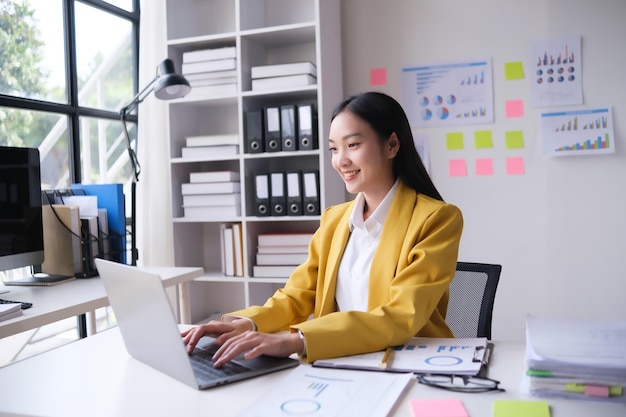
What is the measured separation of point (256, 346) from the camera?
1155 mm

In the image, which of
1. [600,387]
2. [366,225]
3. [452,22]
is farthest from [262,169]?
[600,387]

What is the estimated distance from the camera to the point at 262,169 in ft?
10.6

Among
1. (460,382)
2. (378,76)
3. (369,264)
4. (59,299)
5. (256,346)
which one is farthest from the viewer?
(378,76)

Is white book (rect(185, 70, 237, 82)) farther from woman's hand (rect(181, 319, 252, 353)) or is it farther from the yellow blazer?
woman's hand (rect(181, 319, 252, 353))

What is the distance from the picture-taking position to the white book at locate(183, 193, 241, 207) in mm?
3084

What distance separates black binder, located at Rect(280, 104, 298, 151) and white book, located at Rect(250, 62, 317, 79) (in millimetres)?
173

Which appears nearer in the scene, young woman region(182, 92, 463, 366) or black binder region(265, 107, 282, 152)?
young woman region(182, 92, 463, 366)

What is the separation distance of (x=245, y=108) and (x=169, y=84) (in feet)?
1.78

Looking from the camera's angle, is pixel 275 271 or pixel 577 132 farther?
pixel 275 271

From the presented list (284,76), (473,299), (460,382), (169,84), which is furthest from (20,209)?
(460,382)

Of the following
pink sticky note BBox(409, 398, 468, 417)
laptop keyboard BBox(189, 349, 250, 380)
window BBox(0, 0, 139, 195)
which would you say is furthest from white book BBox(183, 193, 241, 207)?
pink sticky note BBox(409, 398, 468, 417)

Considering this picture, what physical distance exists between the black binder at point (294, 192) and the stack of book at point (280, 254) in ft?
0.48

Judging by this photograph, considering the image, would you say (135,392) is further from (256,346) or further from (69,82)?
(69,82)

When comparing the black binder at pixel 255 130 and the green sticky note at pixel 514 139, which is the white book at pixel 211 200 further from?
the green sticky note at pixel 514 139
